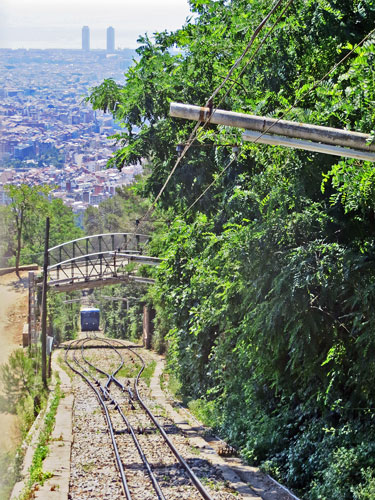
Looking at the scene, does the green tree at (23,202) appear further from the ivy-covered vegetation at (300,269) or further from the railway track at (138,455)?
the ivy-covered vegetation at (300,269)

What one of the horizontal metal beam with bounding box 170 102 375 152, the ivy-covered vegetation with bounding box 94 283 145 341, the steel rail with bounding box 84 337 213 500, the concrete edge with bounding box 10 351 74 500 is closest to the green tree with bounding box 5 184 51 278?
the ivy-covered vegetation with bounding box 94 283 145 341

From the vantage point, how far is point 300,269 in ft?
41.9

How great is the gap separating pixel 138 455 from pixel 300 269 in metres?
5.88

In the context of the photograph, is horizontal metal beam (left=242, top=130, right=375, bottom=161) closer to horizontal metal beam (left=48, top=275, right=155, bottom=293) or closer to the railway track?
the railway track

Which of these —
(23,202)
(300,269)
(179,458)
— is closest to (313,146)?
(300,269)

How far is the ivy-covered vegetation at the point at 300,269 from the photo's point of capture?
38.4 feet

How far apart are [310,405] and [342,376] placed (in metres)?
1.46

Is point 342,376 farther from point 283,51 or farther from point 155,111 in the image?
point 155,111

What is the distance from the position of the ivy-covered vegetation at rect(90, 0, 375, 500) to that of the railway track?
1.39 m

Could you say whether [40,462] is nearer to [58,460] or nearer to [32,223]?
[58,460]

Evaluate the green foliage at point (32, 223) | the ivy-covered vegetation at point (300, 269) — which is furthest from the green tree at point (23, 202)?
the ivy-covered vegetation at point (300, 269)

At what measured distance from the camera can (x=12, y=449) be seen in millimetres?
16000

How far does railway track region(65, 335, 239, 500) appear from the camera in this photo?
12.5 m

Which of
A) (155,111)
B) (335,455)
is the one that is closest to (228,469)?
(335,455)
